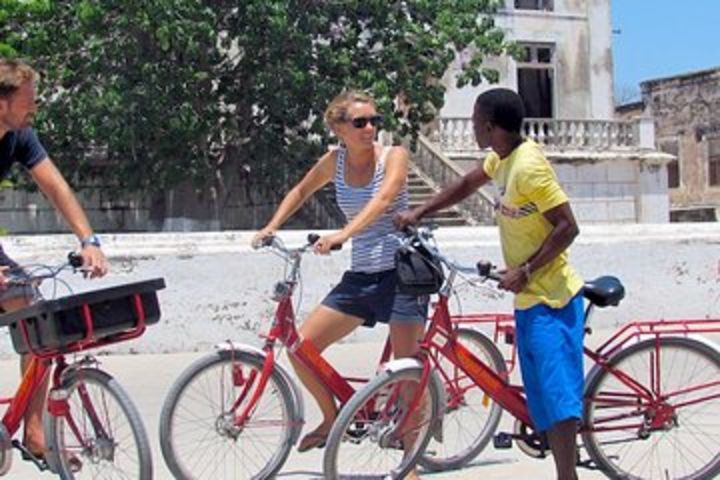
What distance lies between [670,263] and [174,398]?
23.8ft

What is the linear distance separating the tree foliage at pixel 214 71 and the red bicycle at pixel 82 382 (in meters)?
15.5

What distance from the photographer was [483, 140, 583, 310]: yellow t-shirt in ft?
16.0

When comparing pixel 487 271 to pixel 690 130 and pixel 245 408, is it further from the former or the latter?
pixel 690 130

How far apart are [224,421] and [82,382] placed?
28.5 inches

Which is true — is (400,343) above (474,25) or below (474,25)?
below

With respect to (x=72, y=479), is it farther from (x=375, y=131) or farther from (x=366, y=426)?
(x=375, y=131)

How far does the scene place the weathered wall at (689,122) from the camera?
41.7 m

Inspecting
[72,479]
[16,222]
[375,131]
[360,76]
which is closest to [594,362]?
[375,131]

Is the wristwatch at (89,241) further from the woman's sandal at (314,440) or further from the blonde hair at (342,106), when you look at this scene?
the woman's sandal at (314,440)

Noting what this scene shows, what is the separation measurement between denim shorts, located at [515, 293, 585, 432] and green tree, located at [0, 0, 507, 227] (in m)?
15.8

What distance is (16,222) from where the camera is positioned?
Result: 24.8 meters

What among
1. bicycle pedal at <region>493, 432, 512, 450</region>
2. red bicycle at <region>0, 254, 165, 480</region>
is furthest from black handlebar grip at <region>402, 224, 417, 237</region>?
red bicycle at <region>0, 254, 165, 480</region>

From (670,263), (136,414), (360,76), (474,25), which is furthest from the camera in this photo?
(474,25)

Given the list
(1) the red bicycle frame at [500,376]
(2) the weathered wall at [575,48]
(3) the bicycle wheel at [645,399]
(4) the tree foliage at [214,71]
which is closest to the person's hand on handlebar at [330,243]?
(1) the red bicycle frame at [500,376]
